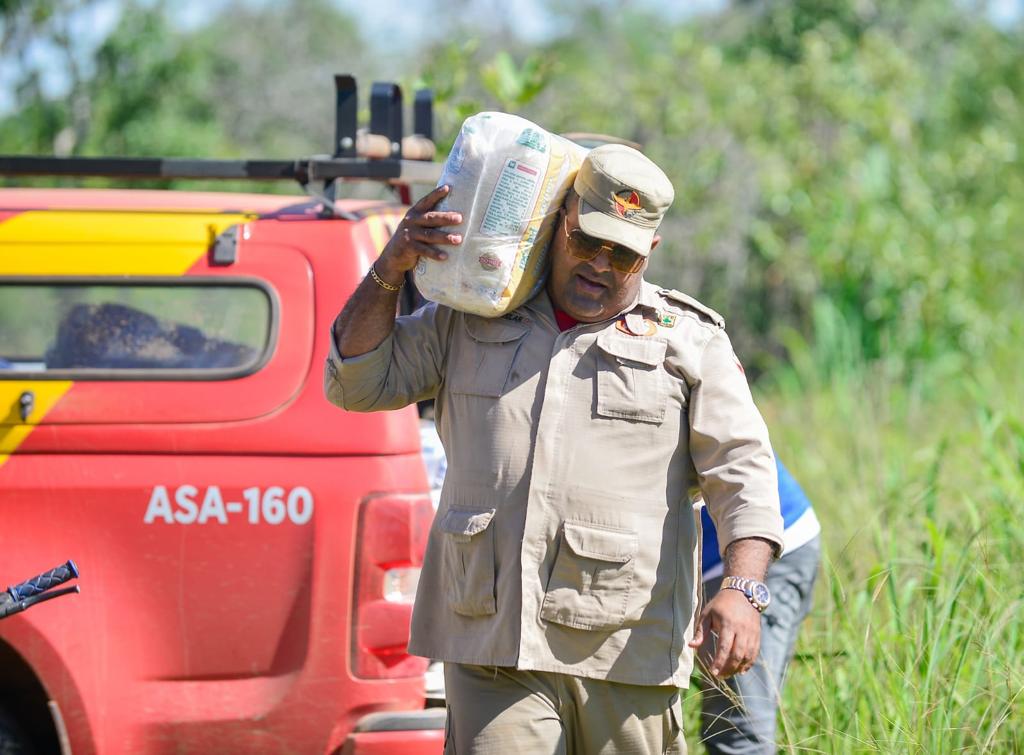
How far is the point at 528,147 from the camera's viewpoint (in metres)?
2.55

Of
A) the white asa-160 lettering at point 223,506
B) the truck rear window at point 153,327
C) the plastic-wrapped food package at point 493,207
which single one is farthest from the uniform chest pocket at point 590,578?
the truck rear window at point 153,327

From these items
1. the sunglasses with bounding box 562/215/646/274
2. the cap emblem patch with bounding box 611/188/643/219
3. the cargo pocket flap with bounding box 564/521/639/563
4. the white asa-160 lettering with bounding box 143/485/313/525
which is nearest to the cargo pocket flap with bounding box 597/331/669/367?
the sunglasses with bounding box 562/215/646/274

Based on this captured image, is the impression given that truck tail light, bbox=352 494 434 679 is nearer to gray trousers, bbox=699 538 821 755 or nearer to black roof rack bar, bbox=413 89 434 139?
gray trousers, bbox=699 538 821 755

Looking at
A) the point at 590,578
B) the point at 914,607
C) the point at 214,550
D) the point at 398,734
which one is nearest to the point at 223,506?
the point at 214,550

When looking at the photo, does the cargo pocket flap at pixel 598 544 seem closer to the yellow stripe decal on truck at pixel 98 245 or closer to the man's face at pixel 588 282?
the man's face at pixel 588 282

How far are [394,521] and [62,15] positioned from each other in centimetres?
968

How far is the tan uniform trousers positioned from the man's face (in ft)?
2.39

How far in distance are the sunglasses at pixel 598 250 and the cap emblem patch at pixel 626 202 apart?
6 cm

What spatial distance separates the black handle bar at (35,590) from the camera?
242cm

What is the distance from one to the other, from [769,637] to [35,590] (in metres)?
1.82

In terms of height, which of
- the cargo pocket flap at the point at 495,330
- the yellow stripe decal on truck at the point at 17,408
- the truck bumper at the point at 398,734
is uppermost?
the cargo pocket flap at the point at 495,330

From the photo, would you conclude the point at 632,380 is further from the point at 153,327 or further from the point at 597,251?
the point at 153,327

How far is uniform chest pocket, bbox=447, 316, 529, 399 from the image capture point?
103 inches

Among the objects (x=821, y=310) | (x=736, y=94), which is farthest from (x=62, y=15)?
(x=821, y=310)
